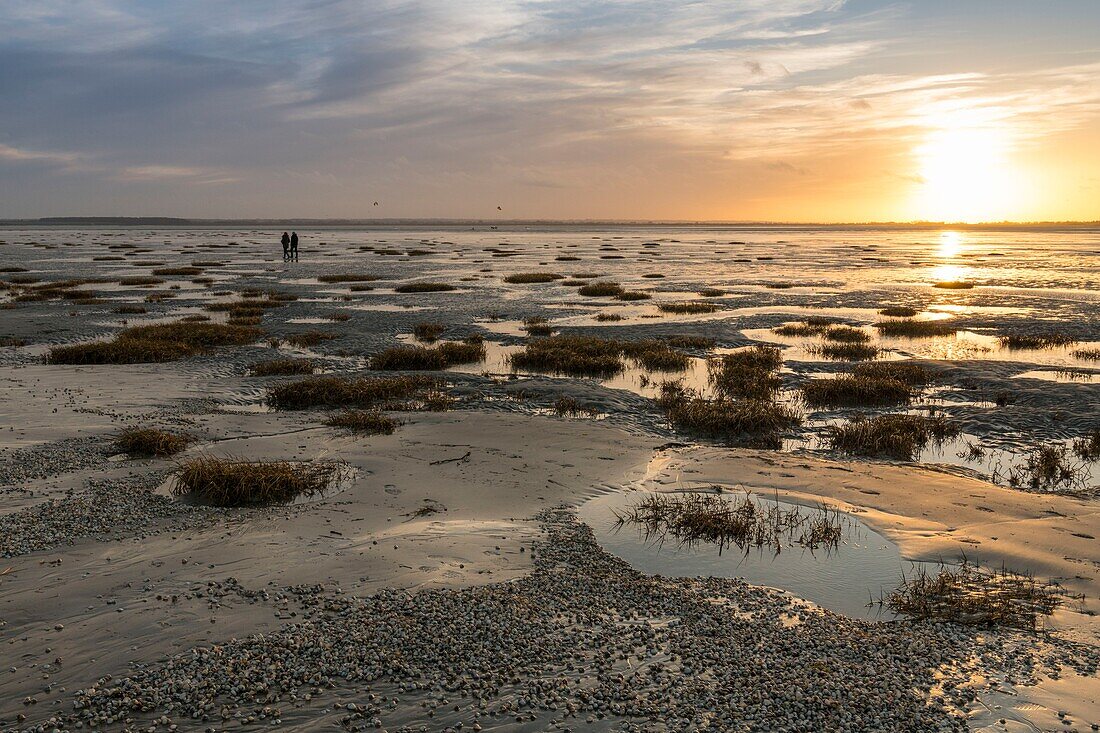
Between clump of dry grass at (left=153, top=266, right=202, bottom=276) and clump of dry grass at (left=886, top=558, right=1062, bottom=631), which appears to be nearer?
clump of dry grass at (left=886, top=558, right=1062, bottom=631)

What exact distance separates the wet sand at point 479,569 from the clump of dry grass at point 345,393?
0.82m

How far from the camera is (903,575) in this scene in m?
9.69

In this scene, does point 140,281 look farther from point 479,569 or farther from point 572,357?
point 479,569

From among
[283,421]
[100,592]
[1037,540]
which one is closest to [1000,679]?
[1037,540]

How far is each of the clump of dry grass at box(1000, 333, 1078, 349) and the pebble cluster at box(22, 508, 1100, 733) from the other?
2374 cm

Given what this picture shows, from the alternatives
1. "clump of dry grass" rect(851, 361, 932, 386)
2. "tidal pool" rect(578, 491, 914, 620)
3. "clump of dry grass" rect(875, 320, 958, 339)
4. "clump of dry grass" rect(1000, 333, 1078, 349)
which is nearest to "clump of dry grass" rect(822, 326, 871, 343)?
"clump of dry grass" rect(875, 320, 958, 339)

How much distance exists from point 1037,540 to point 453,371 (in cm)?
1651

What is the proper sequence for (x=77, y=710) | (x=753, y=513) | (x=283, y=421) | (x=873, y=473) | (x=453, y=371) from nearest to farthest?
(x=77, y=710), (x=753, y=513), (x=873, y=473), (x=283, y=421), (x=453, y=371)

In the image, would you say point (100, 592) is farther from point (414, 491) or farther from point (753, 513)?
point (753, 513)

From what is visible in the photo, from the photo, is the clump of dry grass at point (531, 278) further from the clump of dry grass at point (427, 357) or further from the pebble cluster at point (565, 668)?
the pebble cluster at point (565, 668)

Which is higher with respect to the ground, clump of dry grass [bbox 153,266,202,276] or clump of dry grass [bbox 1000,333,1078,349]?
clump of dry grass [bbox 153,266,202,276]

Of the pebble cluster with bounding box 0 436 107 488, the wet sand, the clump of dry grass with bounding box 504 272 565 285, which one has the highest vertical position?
the clump of dry grass with bounding box 504 272 565 285

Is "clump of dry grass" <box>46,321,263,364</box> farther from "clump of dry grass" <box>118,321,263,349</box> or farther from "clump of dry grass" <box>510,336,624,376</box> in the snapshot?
"clump of dry grass" <box>510,336,624,376</box>

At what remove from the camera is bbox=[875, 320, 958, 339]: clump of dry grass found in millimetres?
30828
